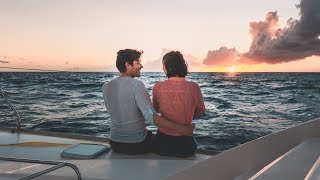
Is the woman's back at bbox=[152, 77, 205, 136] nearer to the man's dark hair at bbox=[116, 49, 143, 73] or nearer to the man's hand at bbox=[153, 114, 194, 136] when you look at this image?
the man's hand at bbox=[153, 114, 194, 136]

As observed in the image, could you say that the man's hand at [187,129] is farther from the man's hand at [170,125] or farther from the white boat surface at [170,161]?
the white boat surface at [170,161]

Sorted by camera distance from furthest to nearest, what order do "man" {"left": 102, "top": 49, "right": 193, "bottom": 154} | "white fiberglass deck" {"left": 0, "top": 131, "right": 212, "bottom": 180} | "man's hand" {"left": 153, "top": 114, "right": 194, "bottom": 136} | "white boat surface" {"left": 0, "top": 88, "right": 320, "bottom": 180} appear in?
1. "man" {"left": 102, "top": 49, "right": 193, "bottom": 154}
2. "man's hand" {"left": 153, "top": 114, "right": 194, "bottom": 136}
3. "white fiberglass deck" {"left": 0, "top": 131, "right": 212, "bottom": 180}
4. "white boat surface" {"left": 0, "top": 88, "right": 320, "bottom": 180}

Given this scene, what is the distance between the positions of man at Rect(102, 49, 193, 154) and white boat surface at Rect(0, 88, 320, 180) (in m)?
0.13

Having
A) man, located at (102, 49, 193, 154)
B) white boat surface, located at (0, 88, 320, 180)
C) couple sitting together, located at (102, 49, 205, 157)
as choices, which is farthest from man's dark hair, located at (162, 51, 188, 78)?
white boat surface, located at (0, 88, 320, 180)

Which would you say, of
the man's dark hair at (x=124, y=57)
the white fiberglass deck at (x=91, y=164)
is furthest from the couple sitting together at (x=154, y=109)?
the white fiberglass deck at (x=91, y=164)

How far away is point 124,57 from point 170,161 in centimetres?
121

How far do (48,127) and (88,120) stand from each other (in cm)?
264

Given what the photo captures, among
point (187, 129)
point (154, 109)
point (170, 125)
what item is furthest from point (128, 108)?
point (187, 129)

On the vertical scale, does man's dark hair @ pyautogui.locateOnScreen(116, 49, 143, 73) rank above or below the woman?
above

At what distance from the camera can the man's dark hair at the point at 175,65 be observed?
13.2 feet

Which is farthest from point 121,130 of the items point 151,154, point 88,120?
point 88,120

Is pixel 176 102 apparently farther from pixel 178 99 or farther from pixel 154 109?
pixel 154 109

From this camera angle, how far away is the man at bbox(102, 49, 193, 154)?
4074mm

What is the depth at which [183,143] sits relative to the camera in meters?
4.11
